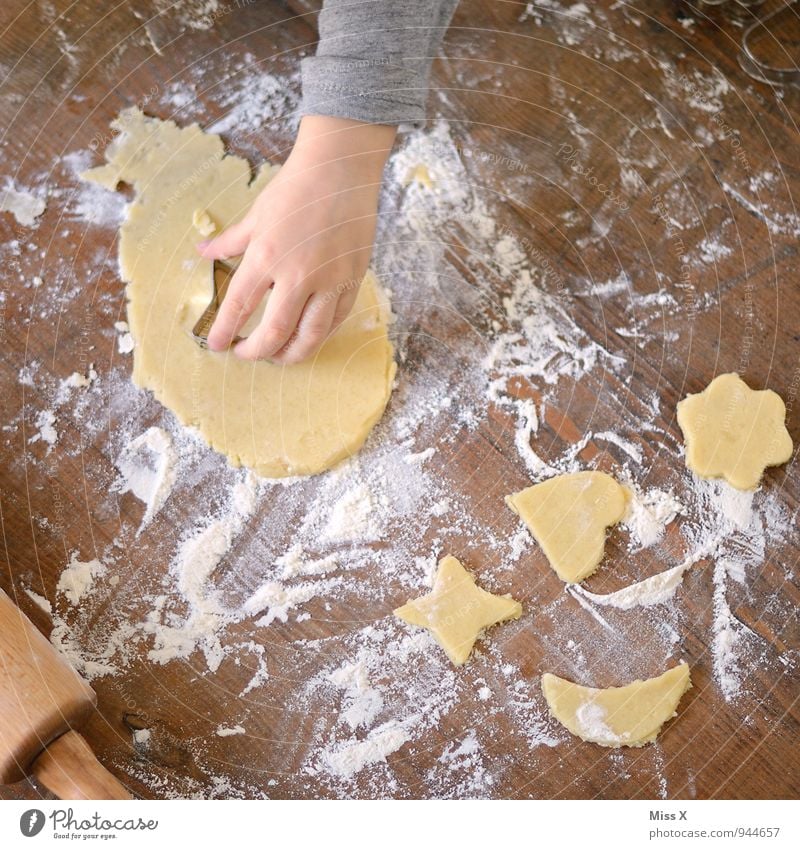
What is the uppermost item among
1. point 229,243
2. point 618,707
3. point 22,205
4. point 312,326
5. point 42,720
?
point 22,205

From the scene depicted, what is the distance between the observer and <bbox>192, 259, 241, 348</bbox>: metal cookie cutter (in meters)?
0.82

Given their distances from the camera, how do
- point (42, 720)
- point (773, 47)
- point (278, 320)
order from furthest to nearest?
1. point (773, 47)
2. point (278, 320)
3. point (42, 720)

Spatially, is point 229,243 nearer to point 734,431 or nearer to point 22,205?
point 22,205

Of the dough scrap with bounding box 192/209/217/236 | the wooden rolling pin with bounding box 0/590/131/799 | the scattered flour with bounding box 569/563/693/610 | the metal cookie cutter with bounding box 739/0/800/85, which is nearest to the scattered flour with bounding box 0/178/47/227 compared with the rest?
the dough scrap with bounding box 192/209/217/236

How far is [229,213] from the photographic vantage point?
2.80 feet

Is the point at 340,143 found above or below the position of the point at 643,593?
above

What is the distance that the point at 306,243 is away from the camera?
774mm

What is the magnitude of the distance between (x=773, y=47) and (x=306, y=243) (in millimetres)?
600

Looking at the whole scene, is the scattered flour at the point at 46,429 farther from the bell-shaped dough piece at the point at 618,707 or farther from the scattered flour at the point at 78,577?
the bell-shaped dough piece at the point at 618,707

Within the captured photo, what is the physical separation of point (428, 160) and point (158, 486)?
1.51ft

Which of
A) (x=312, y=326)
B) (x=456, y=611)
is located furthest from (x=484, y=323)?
(x=456, y=611)
